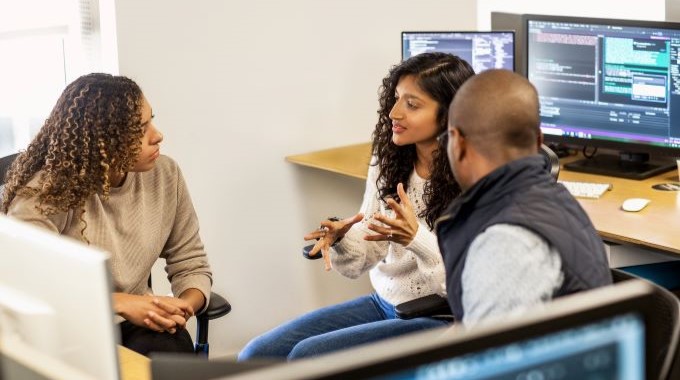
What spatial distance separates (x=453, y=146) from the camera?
1.91m

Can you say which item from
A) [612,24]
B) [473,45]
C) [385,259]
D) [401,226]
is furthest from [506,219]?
[473,45]

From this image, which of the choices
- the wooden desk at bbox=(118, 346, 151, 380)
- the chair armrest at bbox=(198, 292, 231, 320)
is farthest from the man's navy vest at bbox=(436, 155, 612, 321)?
the chair armrest at bbox=(198, 292, 231, 320)

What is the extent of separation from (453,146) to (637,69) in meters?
1.72

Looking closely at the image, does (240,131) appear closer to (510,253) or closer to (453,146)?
(453,146)

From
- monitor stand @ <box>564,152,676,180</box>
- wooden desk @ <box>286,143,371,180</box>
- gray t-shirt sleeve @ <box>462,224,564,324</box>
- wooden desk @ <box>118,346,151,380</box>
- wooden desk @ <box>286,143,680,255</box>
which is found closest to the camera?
gray t-shirt sleeve @ <box>462,224,564,324</box>

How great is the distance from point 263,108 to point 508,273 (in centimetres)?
226

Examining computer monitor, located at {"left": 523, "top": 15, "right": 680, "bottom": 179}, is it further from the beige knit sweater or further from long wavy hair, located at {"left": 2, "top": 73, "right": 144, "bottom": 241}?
long wavy hair, located at {"left": 2, "top": 73, "right": 144, "bottom": 241}

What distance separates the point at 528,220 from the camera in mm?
1716

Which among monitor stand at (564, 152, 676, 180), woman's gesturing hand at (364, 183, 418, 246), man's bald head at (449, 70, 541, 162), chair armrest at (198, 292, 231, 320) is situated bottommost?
chair armrest at (198, 292, 231, 320)

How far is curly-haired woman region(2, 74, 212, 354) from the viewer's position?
253 cm

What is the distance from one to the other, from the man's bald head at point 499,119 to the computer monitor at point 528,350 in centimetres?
74

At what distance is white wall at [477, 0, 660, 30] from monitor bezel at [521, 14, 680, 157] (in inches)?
30.3

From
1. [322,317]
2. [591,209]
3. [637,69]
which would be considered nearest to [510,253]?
[322,317]

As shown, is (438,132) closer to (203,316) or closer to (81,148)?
(203,316)
